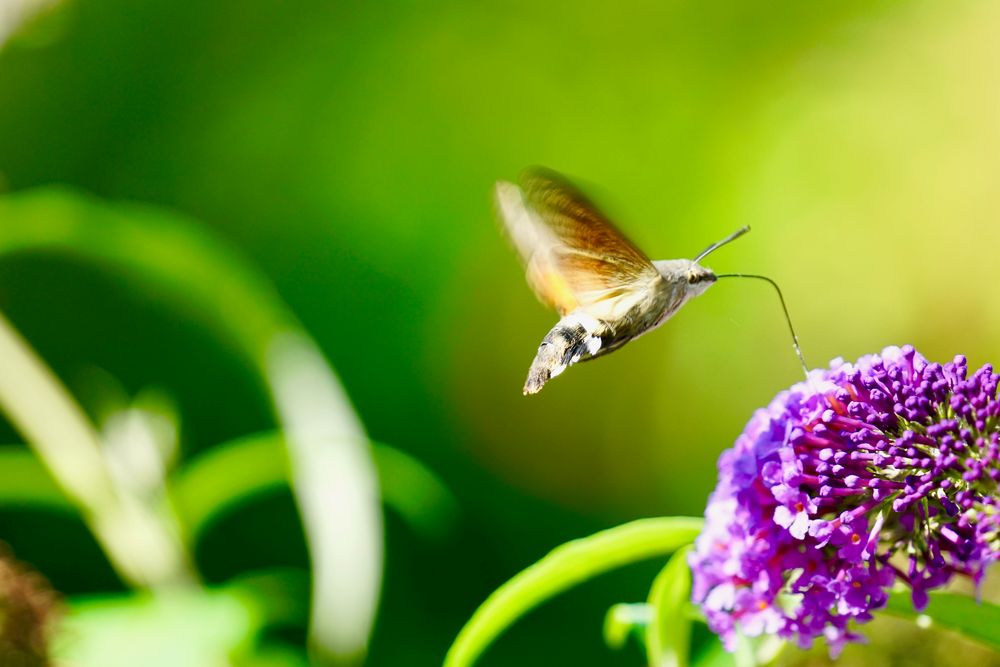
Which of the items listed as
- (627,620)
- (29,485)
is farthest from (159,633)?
(627,620)

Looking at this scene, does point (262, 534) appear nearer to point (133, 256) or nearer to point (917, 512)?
point (133, 256)

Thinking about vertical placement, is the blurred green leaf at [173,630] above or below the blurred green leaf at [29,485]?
below

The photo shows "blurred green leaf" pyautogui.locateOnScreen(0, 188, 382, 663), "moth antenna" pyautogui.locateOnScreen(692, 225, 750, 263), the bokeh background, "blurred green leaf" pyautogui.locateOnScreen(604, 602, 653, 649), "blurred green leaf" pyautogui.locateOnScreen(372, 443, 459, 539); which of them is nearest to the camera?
"blurred green leaf" pyautogui.locateOnScreen(604, 602, 653, 649)

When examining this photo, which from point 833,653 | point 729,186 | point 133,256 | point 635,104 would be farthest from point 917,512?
point 635,104

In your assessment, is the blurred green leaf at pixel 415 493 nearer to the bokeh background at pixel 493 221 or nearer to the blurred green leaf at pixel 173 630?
the bokeh background at pixel 493 221

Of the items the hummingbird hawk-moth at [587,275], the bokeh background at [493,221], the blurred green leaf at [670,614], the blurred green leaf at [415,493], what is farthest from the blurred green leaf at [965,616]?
the bokeh background at [493,221]

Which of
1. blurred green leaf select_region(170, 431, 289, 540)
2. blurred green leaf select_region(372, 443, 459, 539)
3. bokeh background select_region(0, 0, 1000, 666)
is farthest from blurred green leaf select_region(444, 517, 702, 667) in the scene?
bokeh background select_region(0, 0, 1000, 666)

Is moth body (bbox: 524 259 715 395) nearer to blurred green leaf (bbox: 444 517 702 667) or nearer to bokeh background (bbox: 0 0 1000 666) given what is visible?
blurred green leaf (bbox: 444 517 702 667)
